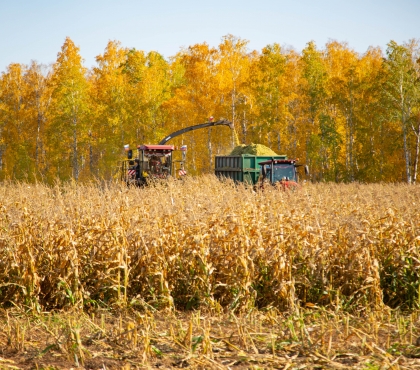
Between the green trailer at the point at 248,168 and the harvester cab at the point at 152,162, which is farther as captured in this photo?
the harvester cab at the point at 152,162

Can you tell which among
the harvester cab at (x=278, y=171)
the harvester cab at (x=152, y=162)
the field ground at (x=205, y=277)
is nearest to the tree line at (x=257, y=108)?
the harvester cab at (x=152, y=162)

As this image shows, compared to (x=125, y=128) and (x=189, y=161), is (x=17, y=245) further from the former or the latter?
(x=189, y=161)

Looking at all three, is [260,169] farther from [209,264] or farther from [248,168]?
[209,264]

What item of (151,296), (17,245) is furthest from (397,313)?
(17,245)

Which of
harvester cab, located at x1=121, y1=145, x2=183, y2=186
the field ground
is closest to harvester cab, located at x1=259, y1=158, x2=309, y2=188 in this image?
harvester cab, located at x1=121, y1=145, x2=183, y2=186

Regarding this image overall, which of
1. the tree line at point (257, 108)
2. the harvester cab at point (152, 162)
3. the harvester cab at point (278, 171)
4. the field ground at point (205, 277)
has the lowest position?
the field ground at point (205, 277)

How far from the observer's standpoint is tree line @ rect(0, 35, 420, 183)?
28.5 m

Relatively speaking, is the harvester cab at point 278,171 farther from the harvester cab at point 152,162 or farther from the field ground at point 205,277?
the field ground at point 205,277

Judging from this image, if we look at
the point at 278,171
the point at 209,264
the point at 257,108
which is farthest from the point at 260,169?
the point at 209,264

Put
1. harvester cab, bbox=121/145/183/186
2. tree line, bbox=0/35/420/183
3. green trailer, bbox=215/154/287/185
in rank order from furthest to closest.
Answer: tree line, bbox=0/35/420/183, harvester cab, bbox=121/145/183/186, green trailer, bbox=215/154/287/185

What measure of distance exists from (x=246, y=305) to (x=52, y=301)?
2338 mm

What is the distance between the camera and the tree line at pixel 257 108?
2845 cm

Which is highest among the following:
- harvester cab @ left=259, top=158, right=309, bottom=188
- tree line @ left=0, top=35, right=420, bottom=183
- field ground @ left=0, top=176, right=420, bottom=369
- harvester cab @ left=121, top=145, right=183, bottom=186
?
tree line @ left=0, top=35, right=420, bottom=183

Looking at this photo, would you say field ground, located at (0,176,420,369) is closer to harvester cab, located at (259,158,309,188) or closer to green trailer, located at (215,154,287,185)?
harvester cab, located at (259,158,309,188)
